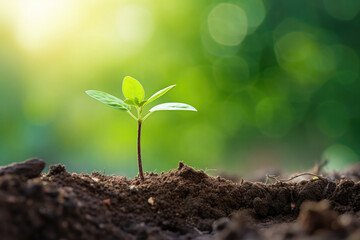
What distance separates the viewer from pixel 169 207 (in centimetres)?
195

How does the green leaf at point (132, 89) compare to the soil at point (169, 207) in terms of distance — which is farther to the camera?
the green leaf at point (132, 89)

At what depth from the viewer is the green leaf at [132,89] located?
2.12 meters

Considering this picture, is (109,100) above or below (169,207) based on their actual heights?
above

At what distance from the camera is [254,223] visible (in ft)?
6.45

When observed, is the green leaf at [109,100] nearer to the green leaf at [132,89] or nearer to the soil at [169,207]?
the green leaf at [132,89]

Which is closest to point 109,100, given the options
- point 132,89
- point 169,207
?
point 132,89

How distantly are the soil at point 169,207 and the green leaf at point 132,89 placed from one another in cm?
50

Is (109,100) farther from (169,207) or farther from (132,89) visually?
(169,207)

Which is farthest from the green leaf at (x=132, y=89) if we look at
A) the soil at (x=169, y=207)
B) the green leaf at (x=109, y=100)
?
the soil at (x=169, y=207)

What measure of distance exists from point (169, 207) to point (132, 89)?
70 cm

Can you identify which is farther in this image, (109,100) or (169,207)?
(109,100)

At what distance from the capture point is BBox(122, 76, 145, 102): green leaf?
2115 mm

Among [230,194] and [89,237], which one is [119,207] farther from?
[230,194]

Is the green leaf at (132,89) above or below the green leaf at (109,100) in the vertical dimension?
above
